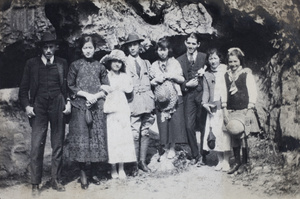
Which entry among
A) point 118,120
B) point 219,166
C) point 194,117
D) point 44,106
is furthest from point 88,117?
point 219,166

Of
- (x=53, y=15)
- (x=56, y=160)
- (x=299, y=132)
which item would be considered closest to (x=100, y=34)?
(x=53, y=15)

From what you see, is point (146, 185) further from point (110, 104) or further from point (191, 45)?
point (191, 45)

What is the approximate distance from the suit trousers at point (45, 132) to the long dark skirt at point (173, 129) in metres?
1.06

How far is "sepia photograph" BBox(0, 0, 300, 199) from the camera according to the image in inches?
199

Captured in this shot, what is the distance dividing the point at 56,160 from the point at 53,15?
1589 mm

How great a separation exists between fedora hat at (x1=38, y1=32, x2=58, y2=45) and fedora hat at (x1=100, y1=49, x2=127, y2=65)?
22.0 inches

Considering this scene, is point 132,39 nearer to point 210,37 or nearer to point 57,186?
point 210,37

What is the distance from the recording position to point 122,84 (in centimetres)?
513

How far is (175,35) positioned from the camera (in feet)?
17.7

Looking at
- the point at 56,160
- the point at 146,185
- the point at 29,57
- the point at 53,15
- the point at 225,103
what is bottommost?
the point at 146,185

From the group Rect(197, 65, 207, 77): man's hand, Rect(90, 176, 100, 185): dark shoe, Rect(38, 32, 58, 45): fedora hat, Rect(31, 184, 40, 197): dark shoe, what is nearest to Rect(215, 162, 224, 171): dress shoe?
Rect(197, 65, 207, 77): man's hand

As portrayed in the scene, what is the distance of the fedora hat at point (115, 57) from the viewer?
17.0 feet

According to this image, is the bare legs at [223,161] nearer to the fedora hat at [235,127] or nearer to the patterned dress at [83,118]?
the fedora hat at [235,127]

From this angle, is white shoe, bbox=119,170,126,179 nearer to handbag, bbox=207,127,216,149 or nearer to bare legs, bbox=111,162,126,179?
bare legs, bbox=111,162,126,179
